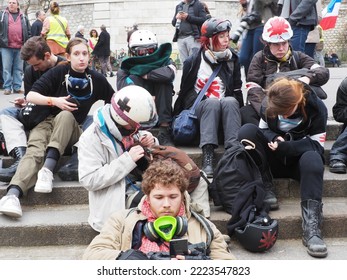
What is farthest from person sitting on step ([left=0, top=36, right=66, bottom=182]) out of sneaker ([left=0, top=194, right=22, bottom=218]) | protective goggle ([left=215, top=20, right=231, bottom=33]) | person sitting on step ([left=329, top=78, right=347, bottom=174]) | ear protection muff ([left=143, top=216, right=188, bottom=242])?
person sitting on step ([left=329, top=78, right=347, bottom=174])

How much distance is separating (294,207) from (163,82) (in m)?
1.78

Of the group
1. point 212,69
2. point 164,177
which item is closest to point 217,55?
point 212,69

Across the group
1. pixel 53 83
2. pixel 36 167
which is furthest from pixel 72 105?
pixel 36 167

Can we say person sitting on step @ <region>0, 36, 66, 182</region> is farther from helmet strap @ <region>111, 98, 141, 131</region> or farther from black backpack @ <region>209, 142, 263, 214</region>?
black backpack @ <region>209, 142, 263, 214</region>

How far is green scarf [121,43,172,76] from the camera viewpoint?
529 cm

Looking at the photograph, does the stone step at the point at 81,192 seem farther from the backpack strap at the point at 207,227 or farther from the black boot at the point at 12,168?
the backpack strap at the point at 207,227

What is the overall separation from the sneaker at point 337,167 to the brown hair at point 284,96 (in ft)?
3.15

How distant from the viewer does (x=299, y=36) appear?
618cm

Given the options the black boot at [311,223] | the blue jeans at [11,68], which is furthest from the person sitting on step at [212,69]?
the blue jeans at [11,68]

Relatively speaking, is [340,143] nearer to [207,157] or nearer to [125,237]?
[207,157]

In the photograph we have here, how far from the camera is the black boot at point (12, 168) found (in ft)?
15.8

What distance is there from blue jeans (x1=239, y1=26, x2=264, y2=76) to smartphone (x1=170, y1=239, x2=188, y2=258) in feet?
12.9

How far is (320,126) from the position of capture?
436 centimetres

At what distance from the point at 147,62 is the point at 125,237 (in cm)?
239
